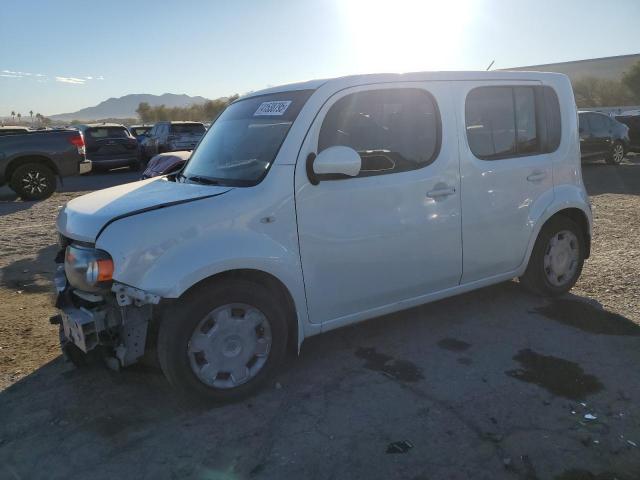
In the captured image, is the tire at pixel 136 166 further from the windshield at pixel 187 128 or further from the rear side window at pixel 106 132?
the windshield at pixel 187 128

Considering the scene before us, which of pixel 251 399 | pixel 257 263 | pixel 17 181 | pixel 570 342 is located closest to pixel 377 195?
pixel 257 263

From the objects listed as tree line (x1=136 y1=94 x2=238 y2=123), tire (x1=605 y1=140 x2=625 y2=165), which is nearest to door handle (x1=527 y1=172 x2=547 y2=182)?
tire (x1=605 y1=140 x2=625 y2=165)

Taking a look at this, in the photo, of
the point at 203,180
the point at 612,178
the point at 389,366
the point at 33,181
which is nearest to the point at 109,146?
the point at 33,181

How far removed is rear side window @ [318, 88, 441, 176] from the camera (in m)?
3.63

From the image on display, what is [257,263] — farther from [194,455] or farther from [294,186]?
[194,455]

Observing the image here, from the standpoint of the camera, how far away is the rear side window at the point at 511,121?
4203 millimetres

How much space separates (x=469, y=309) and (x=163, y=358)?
2813 millimetres

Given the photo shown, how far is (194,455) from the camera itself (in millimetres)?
2885

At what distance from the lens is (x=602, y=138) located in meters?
15.9

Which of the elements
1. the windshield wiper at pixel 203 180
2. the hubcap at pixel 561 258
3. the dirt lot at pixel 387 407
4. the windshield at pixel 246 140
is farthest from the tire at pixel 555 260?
the windshield wiper at pixel 203 180

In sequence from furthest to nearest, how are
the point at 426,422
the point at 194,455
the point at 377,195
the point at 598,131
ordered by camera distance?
the point at 598,131 → the point at 377,195 → the point at 426,422 → the point at 194,455

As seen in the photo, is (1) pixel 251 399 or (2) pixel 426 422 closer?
(2) pixel 426 422

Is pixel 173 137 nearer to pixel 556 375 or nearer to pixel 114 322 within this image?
pixel 114 322

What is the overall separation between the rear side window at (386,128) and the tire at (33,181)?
36.3 ft
